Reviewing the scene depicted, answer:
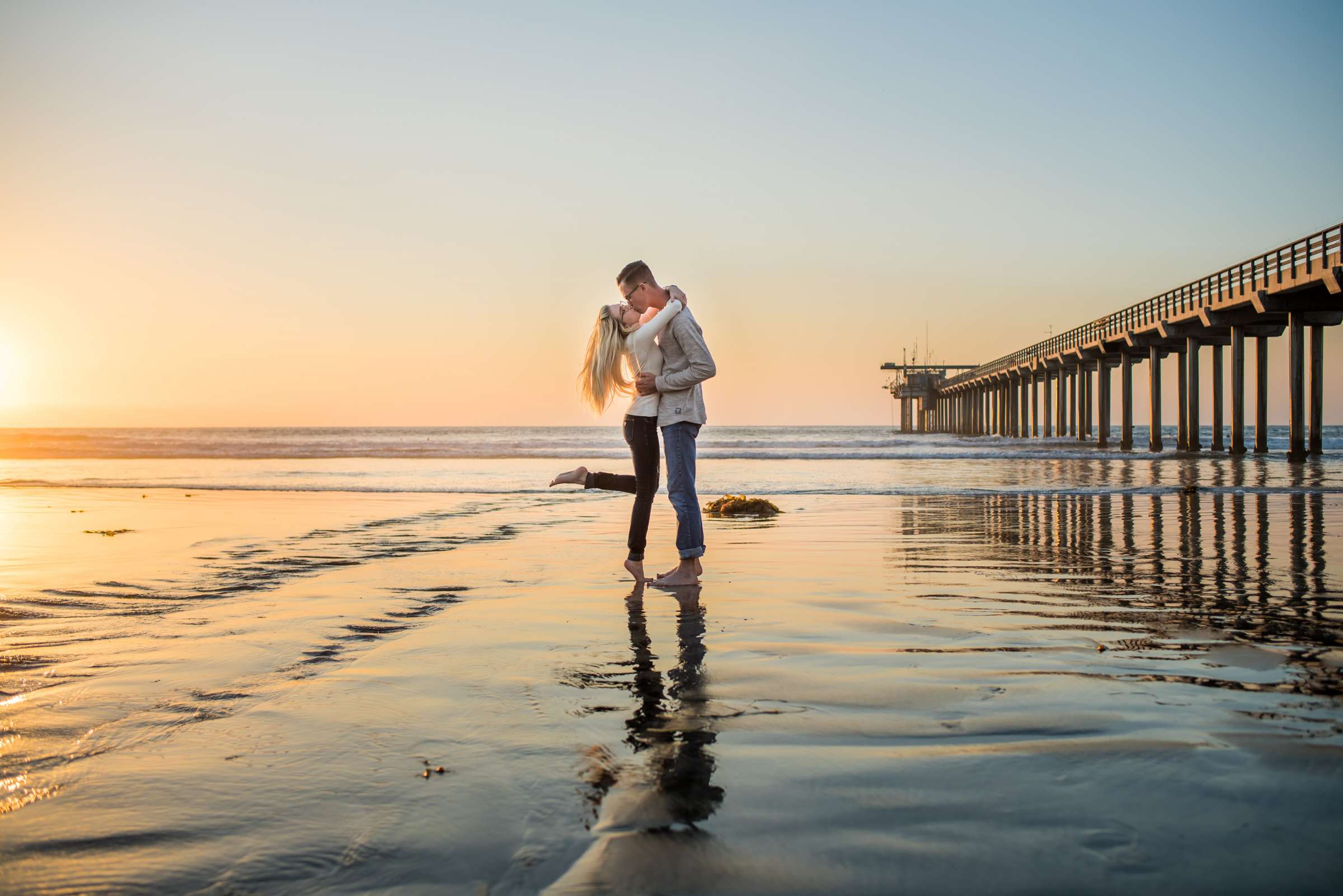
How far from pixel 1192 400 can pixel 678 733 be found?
2992 cm

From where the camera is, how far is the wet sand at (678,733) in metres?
1.44

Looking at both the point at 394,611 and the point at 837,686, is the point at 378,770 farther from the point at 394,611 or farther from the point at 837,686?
the point at 394,611

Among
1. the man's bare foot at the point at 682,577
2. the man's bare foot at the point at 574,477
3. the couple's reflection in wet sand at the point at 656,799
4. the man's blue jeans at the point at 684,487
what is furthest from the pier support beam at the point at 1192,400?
the couple's reflection in wet sand at the point at 656,799

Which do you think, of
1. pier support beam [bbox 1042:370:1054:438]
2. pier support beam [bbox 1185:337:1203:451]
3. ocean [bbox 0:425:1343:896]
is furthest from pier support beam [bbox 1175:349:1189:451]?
ocean [bbox 0:425:1343:896]

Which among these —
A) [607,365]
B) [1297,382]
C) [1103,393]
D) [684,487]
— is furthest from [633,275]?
[1103,393]

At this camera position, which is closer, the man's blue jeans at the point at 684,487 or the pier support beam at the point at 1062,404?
the man's blue jeans at the point at 684,487

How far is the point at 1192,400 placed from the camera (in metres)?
27.2

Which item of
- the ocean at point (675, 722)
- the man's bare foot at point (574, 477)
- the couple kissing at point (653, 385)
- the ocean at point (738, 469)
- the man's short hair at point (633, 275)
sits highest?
the man's short hair at point (633, 275)

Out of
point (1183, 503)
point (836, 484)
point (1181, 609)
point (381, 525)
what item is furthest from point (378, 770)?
point (836, 484)

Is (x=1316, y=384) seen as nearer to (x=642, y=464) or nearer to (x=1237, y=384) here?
(x=1237, y=384)

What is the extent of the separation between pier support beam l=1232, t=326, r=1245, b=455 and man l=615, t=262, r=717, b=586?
24.0m

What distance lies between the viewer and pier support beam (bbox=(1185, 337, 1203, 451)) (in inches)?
1046

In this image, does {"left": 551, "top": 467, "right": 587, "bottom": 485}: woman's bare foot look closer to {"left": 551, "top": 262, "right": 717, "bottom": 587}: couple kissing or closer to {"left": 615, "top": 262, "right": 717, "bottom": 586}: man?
{"left": 551, "top": 262, "right": 717, "bottom": 587}: couple kissing

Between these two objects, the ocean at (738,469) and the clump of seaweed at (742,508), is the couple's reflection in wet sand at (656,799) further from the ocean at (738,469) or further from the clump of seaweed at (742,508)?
the ocean at (738,469)
